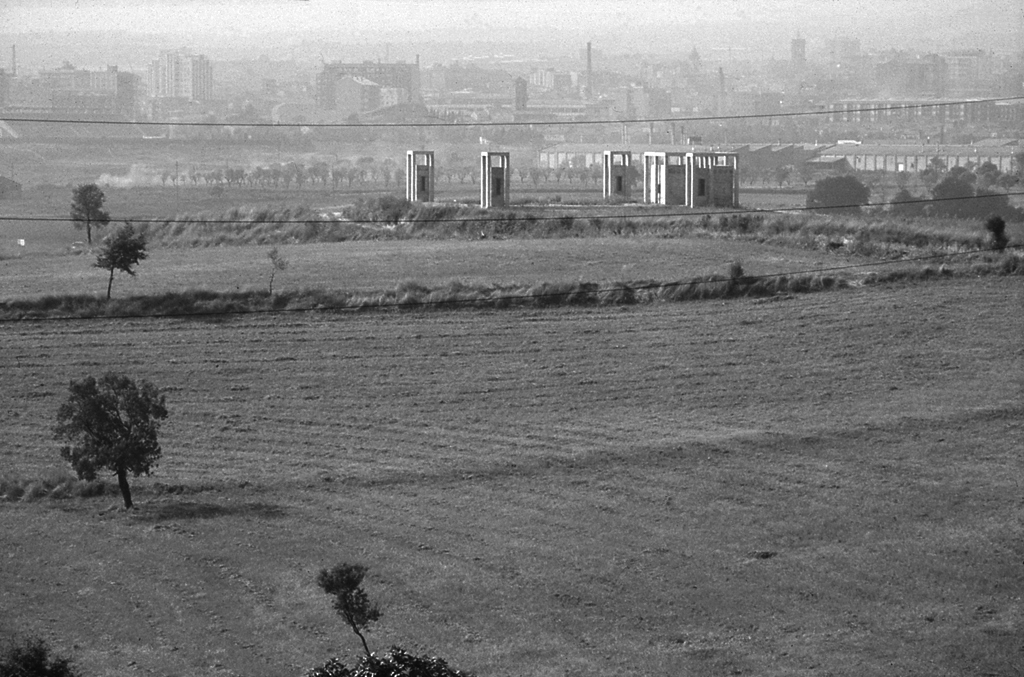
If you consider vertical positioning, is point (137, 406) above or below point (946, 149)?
below

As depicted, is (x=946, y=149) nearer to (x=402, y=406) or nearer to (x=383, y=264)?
(x=383, y=264)

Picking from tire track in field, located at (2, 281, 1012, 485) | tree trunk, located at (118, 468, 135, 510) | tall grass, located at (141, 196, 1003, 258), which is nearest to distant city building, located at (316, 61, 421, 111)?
tall grass, located at (141, 196, 1003, 258)

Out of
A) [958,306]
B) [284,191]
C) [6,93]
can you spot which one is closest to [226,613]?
[958,306]

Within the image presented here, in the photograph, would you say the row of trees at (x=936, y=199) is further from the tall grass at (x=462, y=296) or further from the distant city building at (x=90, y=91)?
the distant city building at (x=90, y=91)

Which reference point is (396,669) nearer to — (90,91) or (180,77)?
(90,91)

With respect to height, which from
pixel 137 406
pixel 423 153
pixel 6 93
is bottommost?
pixel 137 406

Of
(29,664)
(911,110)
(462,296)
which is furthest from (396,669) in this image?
(911,110)
